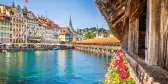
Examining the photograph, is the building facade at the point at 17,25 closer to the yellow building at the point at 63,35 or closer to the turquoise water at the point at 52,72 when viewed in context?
the yellow building at the point at 63,35

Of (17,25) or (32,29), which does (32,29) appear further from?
(17,25)

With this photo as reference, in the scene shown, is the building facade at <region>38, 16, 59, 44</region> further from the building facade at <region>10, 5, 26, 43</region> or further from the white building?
the building facade at <region>10, 5, 26, 43</region>

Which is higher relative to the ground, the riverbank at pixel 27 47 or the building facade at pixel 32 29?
the building facade at pixel 32 29

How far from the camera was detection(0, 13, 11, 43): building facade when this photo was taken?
105 m

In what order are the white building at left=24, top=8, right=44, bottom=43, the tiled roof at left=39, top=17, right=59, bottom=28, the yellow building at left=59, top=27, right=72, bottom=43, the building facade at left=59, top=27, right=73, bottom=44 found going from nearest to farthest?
the white building at left=24, top=8, right=44, bottom=43 → the tiled roof at left=39, top=17, right=59, bottom=28 → the building facade at left=59, top=27, right=73, bottom=44 → the yellow building at left=59, top=27, right=72, bottom=43

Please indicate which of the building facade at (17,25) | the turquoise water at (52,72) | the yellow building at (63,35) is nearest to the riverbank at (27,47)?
the building facade at (17,25)

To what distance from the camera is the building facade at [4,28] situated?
344 ft

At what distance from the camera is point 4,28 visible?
107 meters

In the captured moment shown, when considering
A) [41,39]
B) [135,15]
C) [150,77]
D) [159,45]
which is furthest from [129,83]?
[41,39]

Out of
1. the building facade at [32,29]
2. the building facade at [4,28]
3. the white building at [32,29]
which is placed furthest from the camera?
the white building at [32,29]

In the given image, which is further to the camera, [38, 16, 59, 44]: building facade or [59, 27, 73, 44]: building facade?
[59, 27, 73, 44]: building facade

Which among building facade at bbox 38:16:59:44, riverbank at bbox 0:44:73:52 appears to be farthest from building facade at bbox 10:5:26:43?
building facade at bbox 38:16:59:44

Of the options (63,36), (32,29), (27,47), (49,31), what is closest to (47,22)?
(49,31)

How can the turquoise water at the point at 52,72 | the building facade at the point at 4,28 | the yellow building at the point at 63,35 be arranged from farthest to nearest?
the yellow building at the point at 63,35, the building facade at the point at 4,28, the turquoise water at the point at 52,72
